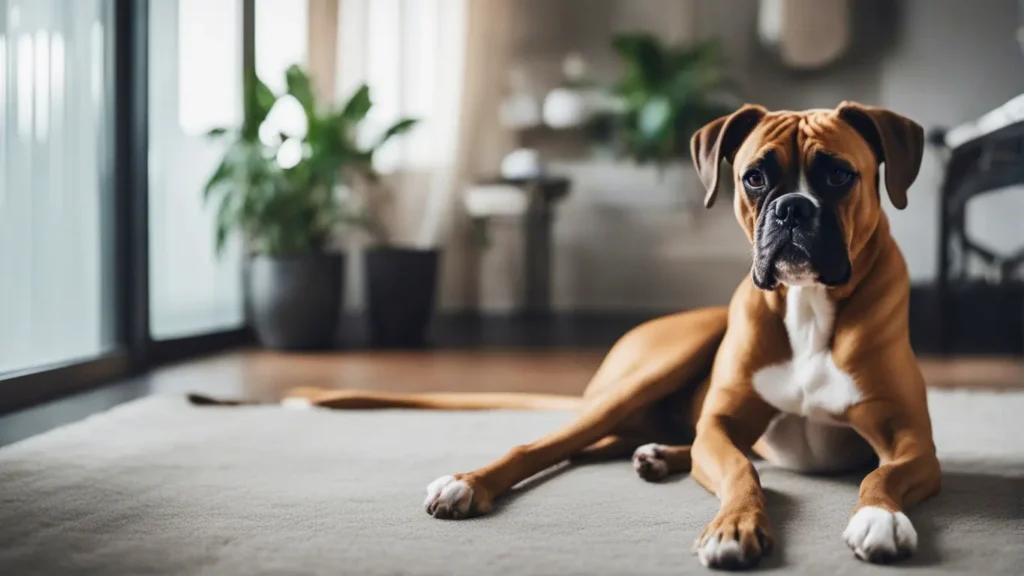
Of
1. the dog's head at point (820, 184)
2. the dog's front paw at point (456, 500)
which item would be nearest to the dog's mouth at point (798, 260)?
the dog's head at point (820, 184)

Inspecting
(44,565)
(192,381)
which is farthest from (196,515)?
(192,381)

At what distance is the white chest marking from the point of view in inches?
60.2

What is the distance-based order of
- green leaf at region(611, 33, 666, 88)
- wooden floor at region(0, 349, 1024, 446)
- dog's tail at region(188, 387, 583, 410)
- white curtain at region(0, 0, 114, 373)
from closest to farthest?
dog's tail at region(188, 387, 583, 410)
white curtain at region(0, 0, 114, 373)
wooden floor at region(0, 349, 1024, 446)
green leaf at region(611, 33, 666, 88)

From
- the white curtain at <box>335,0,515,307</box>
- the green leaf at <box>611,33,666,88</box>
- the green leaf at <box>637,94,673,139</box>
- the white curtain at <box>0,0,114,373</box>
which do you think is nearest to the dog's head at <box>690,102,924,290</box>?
the white curtain at <box>0,0,114,373</box>

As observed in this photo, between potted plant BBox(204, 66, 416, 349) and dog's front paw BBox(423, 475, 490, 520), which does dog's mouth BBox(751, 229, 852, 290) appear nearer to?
dog's front paw BBox(423, 475, 490, 520)

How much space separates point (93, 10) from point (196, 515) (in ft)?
7.31

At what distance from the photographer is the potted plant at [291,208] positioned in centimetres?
391

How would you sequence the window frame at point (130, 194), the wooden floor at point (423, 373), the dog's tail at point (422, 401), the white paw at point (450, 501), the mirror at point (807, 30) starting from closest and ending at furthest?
1. the white paw at point (450, 501)
2. the dog's tail at point (422, 401)
3. the wooden floor at point (423, 373)
4. the window frame at point (130, 194)
5. the mirror at point (807, 30)

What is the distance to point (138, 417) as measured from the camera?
234 cm

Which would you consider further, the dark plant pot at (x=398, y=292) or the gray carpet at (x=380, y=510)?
the dark plant pot at (x=398, y=292)

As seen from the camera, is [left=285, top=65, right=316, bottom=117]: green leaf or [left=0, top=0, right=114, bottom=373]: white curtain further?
[left=285, top=65, right=316, bottom=117]: green leaf

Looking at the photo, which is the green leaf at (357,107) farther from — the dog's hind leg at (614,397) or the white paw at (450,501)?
the white paw at (450,501)

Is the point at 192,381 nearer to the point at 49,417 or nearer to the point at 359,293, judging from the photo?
the point at 49,417

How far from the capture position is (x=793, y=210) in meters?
1.51
